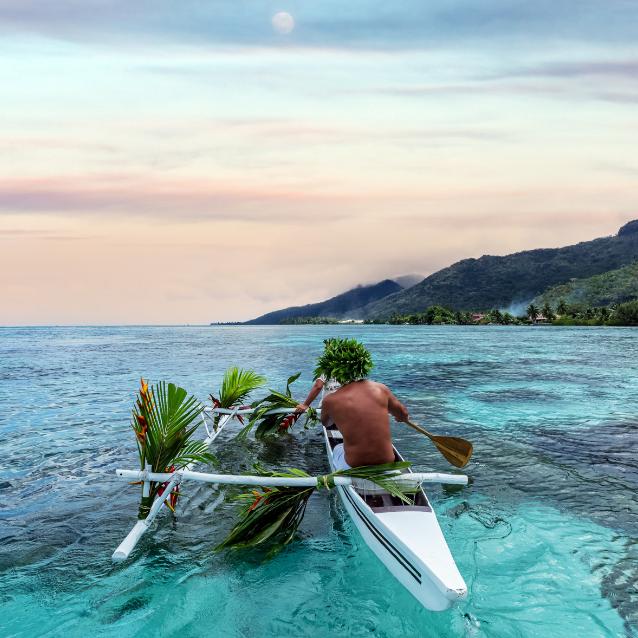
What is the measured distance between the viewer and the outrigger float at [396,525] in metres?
5.05

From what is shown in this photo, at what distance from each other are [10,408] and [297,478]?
20385 millimetres

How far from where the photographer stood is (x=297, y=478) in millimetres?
7320

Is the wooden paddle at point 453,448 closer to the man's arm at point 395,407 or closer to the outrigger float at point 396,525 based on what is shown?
the outrigger float at point 396,525

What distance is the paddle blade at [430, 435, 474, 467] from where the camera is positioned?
9227mm

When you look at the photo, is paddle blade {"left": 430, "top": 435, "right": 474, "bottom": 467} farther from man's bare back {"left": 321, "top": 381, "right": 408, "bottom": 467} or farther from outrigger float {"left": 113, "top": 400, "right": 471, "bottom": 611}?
man's bare back {"left": 321, "top": 381, "right": 408, "bottom": 467}

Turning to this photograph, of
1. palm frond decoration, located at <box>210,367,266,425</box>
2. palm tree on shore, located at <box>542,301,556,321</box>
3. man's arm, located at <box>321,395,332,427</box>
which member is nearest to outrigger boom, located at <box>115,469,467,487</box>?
man's arm, located at <box>321,395,332,427</box>

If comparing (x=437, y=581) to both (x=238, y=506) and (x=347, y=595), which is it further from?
(x=238, y=506)

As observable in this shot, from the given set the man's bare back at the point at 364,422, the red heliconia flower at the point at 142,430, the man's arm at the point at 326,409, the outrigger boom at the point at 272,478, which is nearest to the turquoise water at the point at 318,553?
the outrigger boom at the point at 272,478

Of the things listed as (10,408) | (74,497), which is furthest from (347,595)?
(10,408)

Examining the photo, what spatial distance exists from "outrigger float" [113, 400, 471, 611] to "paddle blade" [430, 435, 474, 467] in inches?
55.5

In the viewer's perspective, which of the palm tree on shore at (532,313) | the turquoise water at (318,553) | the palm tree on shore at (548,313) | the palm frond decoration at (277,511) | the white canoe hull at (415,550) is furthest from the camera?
the palm tree on shore at (532,313)

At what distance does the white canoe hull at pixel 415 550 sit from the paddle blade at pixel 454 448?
294 cm

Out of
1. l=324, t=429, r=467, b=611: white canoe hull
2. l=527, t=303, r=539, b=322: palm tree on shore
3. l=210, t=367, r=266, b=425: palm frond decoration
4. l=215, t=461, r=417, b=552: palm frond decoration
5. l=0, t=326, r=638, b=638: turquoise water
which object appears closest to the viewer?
l=324, t=429, r=467, b=611: white canoe hull

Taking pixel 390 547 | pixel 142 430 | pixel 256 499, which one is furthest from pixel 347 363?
pixel 142 430
